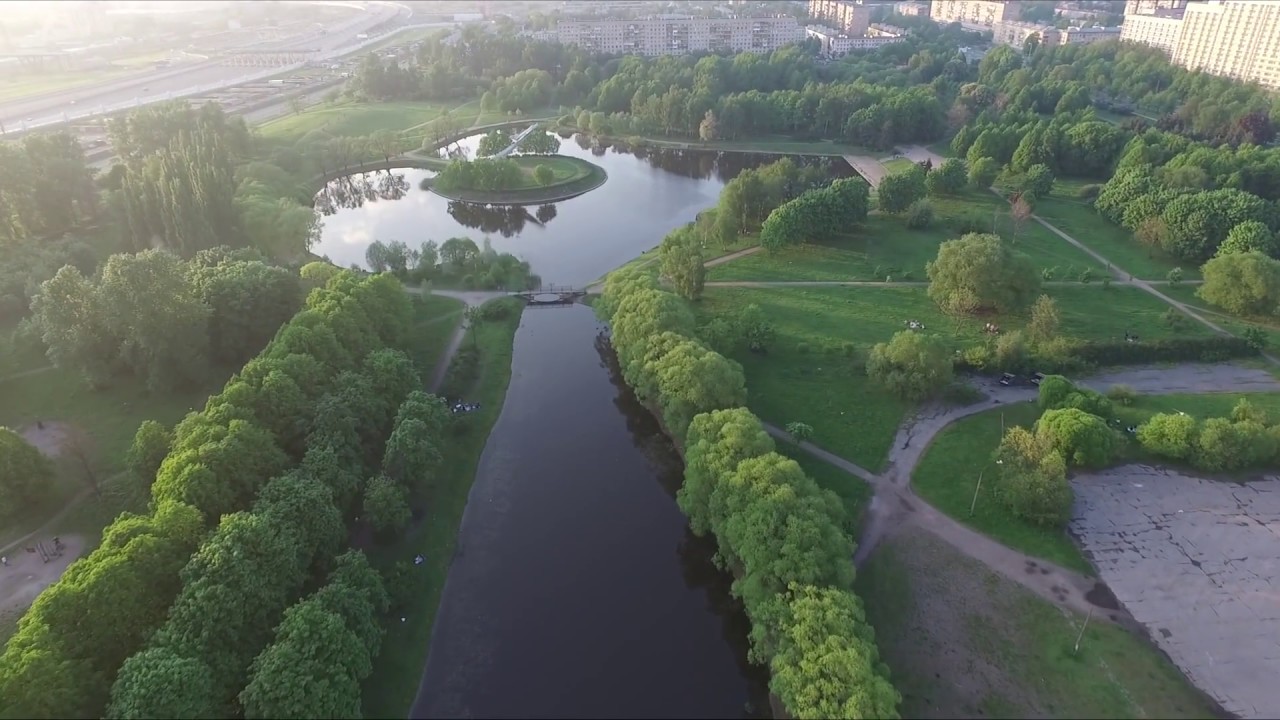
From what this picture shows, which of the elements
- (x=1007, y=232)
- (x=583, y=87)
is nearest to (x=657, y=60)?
(x=583, y=87)

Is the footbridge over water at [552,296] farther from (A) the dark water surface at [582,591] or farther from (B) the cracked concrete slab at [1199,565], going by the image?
(B) the cracked concrete slab at [1199,565]

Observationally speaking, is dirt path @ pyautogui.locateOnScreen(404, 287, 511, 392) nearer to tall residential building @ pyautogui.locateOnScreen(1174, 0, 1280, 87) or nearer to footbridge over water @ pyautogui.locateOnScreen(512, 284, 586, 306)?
footbridge over water @ pyautogui.locateOnScreen(512, 284, 586, 306)

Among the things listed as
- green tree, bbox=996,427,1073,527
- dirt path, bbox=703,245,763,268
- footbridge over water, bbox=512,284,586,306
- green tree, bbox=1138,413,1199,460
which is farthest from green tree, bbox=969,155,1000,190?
green tree, bbox=996,427,1073,527

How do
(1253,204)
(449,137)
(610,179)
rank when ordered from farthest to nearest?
(449,137), (610,179), (1253,204)

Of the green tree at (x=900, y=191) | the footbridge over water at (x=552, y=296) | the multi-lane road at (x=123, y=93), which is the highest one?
the multi-lane road at (x=123, y=93)

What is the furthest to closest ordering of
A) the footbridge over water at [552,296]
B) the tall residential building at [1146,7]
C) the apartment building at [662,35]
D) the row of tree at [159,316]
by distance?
the apartment building at [662,35] → the tall residential building at [1146,7] → the footbridge over water at [552,296] → the row of tree at [159,316]

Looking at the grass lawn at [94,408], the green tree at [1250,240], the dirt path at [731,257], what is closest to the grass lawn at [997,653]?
the dirt path at [731,257]

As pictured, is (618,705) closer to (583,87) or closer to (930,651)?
(930,651)
